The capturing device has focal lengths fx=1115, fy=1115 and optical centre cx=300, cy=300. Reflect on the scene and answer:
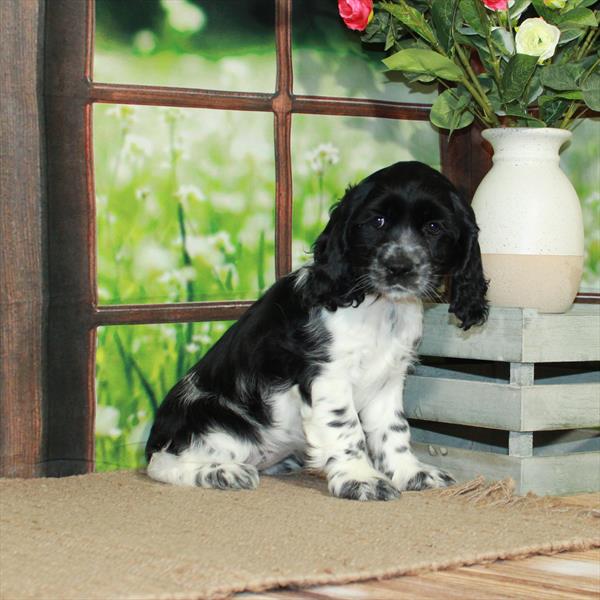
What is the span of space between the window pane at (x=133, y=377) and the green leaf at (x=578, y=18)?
1624mm

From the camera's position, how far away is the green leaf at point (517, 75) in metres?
3.53

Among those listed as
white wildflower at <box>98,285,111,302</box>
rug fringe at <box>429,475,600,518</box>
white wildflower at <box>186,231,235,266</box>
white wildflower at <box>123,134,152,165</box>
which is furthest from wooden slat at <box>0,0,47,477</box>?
rug fringe at <box>429,475,600,518</box>

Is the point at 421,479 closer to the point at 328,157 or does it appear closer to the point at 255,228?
the point at 255,228

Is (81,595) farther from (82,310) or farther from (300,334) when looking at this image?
(82,310)

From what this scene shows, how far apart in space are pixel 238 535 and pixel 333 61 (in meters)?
2.09

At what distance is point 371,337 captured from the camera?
11.4 feet

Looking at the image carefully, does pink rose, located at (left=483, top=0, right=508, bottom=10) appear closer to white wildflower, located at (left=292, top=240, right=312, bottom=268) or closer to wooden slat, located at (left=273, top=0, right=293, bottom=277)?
wooden slat, located at (left=273, top=0, right=293, bottom=277)

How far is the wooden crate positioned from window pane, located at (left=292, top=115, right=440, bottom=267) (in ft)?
2.09

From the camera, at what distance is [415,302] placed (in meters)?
3.57

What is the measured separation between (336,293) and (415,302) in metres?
0.32

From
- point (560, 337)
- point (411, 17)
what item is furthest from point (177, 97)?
point (560, 337)

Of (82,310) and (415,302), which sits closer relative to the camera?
(415,302)

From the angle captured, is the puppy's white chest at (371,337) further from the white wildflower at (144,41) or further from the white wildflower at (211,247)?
the white wildflower at (144,41)

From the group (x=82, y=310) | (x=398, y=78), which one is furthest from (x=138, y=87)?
(x=398, y=78)
